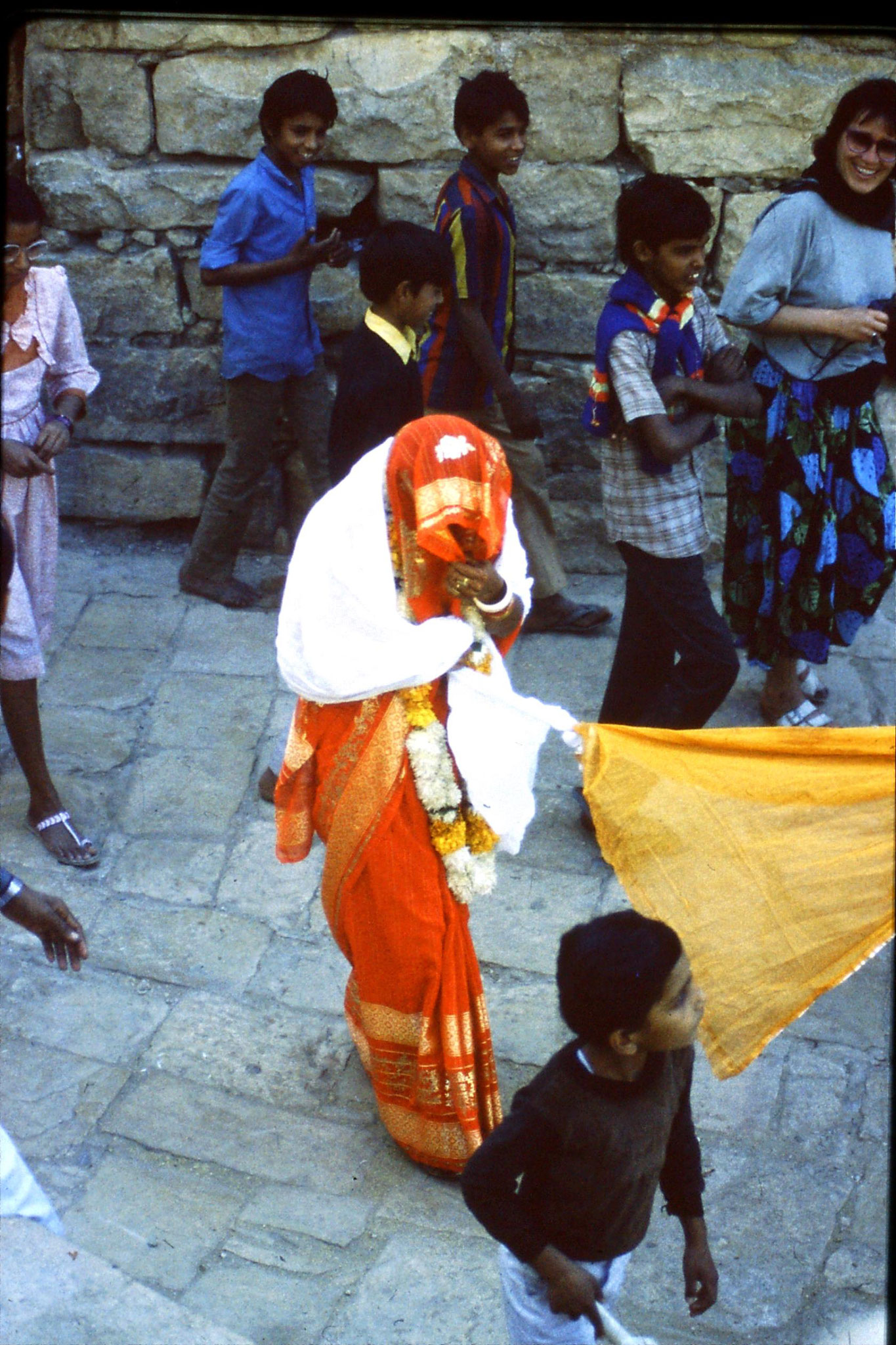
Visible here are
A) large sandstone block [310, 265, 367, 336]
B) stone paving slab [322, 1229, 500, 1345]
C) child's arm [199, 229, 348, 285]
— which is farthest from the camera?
large sandstone block [310, 265, 367, 336]

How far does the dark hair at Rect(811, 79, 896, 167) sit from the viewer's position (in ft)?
14.6

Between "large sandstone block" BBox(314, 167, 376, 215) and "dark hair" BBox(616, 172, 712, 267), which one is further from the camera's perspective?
"large sandstone block" BBox(314, 167, 376, 215)

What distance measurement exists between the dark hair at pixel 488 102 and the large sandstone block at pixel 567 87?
0.62 metres

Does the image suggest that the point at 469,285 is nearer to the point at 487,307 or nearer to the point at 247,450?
the point at 487,307

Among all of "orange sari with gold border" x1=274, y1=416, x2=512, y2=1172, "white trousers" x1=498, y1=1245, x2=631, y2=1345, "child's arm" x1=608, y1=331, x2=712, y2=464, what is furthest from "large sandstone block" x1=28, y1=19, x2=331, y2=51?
"white trousers" x1=498, y1=1245, x2=631, y2=1345

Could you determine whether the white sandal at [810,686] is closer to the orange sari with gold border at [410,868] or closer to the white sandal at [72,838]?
the orange sari with gold border at [410,868]

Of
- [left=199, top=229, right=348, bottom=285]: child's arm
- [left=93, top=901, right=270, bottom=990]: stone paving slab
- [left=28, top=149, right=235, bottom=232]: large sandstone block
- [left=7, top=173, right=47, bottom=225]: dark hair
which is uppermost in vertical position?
[left=7, top=173, right=47, bottom=225]: dark hair

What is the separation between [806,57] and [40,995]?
430cm

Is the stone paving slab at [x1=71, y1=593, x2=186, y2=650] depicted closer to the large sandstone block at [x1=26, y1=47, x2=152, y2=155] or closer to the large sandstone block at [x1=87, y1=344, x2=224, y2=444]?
the large sandstone block at [x1=87, y1=344, x2=224, y2=444]

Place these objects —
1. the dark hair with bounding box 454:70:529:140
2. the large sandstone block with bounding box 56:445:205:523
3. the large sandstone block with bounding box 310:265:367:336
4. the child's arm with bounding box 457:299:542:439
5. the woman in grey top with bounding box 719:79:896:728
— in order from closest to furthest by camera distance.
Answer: the woman in grey top with bounding box 719:79:896:728, the dark hair with bounding box 454:70:529:140, the child's arm with bounding box 457:299:542:439, the large sandstone block with bounding box 310:265:367:336, the large sandstone block with bounding box 56:445:205:523

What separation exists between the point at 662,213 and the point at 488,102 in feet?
4.16

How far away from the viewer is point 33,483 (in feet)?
14.7

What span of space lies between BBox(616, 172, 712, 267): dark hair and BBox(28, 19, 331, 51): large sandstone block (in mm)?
2149

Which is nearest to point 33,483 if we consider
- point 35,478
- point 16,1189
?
point 35,478
